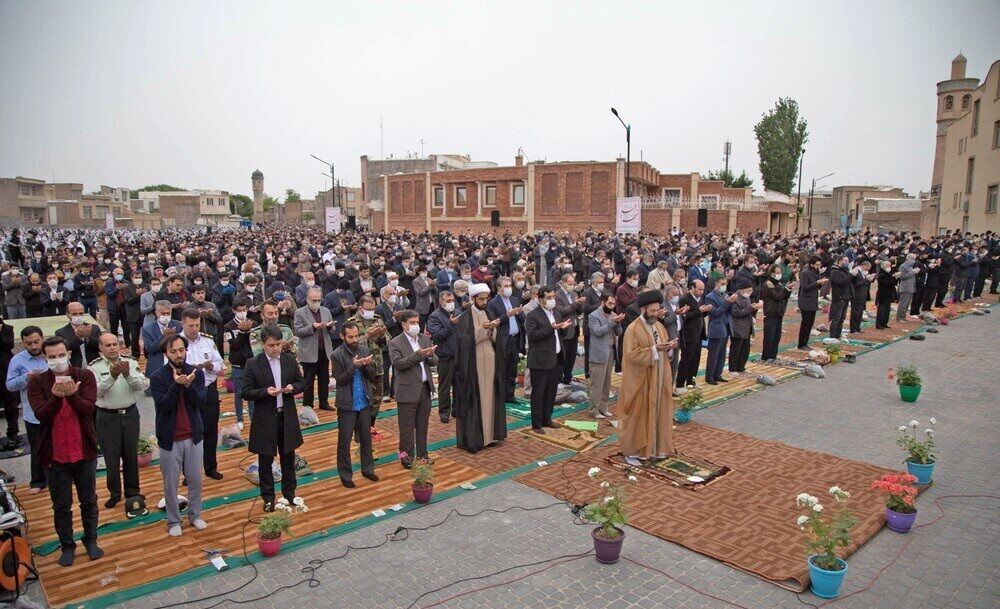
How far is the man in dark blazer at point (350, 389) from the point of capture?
6812 millimetres

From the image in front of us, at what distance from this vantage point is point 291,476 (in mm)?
6371

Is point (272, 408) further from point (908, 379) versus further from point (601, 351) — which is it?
point (908, 379)

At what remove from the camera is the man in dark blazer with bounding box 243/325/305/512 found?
6.11m

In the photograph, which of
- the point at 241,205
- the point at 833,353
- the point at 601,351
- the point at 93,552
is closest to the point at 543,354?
the point at 601,351

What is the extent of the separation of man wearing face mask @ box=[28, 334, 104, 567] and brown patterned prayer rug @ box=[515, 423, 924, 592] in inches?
167

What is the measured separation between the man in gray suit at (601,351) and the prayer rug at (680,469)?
1633mm

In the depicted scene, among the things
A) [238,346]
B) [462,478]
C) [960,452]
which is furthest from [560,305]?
[960,452]

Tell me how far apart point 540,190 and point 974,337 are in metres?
31.1

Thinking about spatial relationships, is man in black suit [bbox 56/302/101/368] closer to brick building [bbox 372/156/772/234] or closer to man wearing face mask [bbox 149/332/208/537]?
man wearing face mask [bbox 149/332/208/537]

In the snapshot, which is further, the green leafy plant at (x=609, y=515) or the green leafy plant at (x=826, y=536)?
the green leafy plant at (x=609, y=515)

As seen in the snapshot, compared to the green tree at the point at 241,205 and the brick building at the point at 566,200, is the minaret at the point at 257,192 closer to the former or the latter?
the green tree at the point at 241,205

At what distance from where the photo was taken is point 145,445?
7535 mm

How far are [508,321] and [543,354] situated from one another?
1372 mm

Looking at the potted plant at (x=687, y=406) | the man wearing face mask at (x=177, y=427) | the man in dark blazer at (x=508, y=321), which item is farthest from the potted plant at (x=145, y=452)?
the potted plant at (x=687, y=406)
